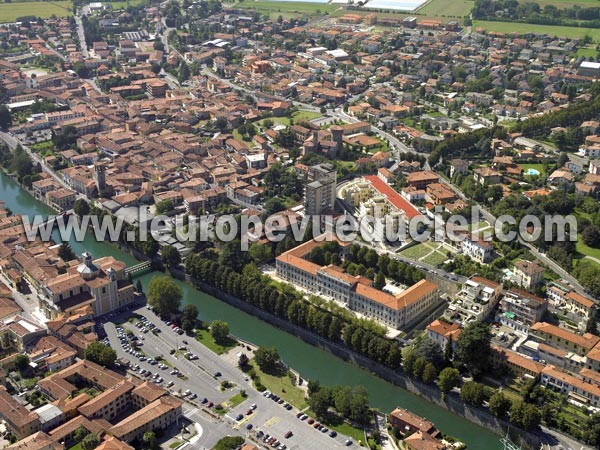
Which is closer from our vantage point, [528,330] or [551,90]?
[528,330]

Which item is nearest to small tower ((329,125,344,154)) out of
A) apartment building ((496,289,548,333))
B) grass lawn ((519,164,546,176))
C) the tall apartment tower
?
the tall apartment tower

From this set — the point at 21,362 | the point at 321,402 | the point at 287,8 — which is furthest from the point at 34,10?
the point at 321,402

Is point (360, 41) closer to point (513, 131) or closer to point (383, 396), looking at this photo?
point (513, 131)

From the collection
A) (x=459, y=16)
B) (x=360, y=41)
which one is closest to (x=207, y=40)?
(x=360, y=41)

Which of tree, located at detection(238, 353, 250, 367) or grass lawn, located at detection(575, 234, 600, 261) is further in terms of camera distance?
grass lawn, located at detection(575, 234, 600, 261)

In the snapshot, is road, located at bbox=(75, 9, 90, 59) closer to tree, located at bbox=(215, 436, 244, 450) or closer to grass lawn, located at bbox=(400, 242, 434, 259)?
Answer: grass lawn, located at bbox=(400, 242, 434, 259)

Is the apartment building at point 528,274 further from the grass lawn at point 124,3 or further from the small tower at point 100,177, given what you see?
the grass lawn at point 124,3
